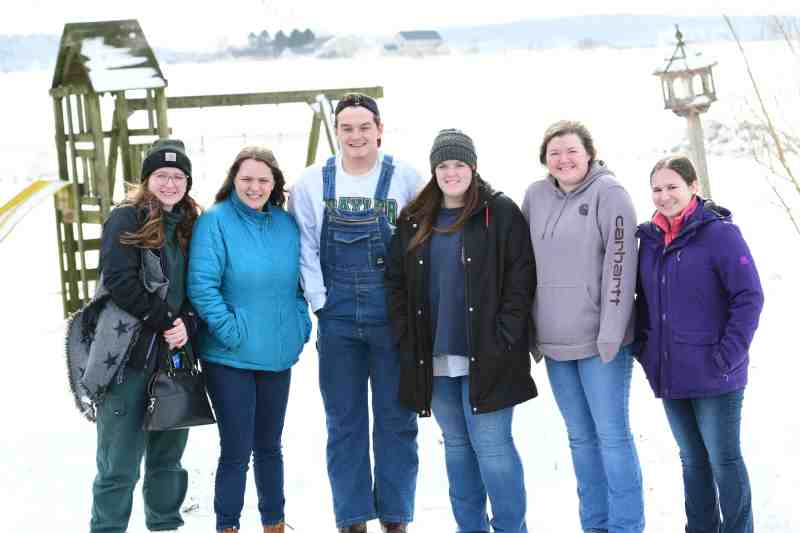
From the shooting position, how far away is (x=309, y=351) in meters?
7.67

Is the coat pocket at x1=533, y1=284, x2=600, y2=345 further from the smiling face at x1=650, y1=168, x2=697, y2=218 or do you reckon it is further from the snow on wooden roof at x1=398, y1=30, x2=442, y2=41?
the snow on wooden roof at x1=398, y1=30, x2=442, y2=41

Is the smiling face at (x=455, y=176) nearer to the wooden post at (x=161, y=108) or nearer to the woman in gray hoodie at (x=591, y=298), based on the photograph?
the woman in gray hoodie at (x=591, y=298)

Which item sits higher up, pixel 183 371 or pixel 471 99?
pixel 471 99

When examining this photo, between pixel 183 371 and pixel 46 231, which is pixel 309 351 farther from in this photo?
pixel 46 231

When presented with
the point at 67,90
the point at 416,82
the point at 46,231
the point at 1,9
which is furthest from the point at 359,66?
the point at 67,90

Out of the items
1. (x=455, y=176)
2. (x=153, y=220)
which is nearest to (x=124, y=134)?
(x=153, y=220)

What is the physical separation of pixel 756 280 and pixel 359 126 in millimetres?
1686

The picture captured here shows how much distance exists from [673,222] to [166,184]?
6.68 feet

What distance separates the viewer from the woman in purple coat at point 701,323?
11.7 feet

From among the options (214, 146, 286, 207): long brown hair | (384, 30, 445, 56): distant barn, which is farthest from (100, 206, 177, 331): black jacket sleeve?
(384, 30, 445, 56): distant barn

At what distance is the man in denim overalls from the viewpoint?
4.06 metres

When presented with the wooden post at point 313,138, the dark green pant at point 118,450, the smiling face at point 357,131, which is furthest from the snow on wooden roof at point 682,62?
the dark green pant at point 118,450

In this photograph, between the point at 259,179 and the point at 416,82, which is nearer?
the point at 259,179

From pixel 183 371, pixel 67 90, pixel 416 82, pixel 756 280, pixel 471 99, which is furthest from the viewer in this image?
pixel 416 82
